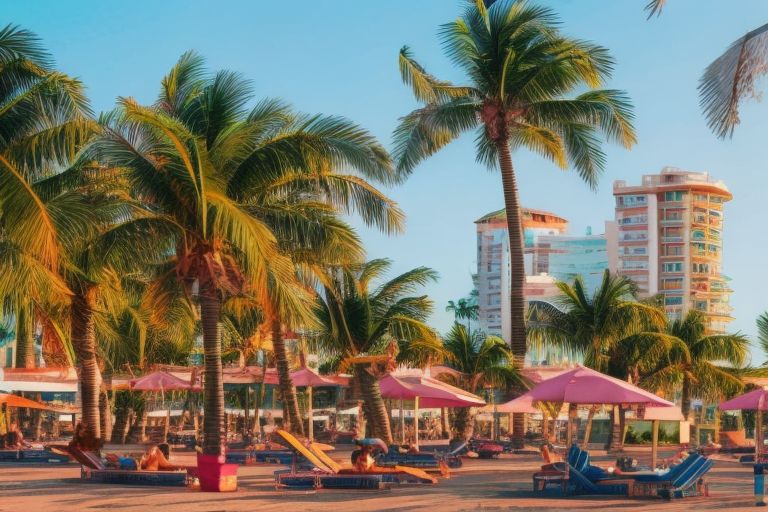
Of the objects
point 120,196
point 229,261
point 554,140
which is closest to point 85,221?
point 120,196

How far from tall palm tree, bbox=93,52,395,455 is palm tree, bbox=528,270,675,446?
61.8 ft

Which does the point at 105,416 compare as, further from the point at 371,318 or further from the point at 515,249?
the point at 515,249

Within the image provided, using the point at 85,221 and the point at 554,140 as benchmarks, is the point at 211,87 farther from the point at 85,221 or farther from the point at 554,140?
the point at 554,140

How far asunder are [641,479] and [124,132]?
1109 centimetres

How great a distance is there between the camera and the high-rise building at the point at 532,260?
157 metres

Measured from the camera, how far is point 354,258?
80.5 feet

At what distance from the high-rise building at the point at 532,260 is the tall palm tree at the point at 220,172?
12827cm

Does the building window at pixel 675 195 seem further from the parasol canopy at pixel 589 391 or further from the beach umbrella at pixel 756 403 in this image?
the parasol canopy at pixel 589 391

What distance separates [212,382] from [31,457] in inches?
480

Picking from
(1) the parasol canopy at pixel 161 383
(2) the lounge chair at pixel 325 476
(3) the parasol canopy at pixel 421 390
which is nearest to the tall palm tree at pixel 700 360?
(3) the parasol canopy at pixel 421 390

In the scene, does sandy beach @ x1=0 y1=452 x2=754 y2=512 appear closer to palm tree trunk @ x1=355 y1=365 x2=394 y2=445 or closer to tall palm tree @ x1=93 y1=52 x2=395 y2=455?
tall palm tree @ x1=93 y1=52 x2=395 y2=455

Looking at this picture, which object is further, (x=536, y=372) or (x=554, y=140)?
(x=536, y=372)

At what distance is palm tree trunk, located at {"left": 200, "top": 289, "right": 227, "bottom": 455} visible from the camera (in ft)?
71.4

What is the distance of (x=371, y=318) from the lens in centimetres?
3228
